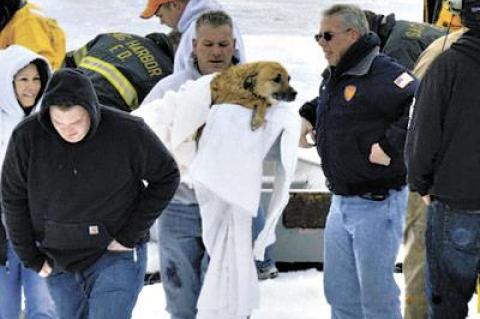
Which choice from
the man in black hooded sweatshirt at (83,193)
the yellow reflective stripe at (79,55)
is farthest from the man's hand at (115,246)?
the yellow reflective stripe at (79,55)

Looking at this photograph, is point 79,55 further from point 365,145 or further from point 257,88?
point 365,145

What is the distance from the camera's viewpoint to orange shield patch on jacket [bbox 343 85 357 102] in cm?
318

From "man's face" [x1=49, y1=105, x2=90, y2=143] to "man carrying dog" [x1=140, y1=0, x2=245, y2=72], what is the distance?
661 millimetres

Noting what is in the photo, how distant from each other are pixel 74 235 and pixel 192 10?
4.43ft

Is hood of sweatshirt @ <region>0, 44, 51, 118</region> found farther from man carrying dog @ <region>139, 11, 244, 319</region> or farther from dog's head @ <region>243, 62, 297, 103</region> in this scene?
dog's head @ <region>243, 62, 297, 103</region>

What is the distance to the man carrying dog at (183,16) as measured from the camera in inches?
138

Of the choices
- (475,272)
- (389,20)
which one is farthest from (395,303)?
(389,20)

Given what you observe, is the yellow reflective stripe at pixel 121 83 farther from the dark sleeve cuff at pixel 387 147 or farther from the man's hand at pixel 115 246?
the dark sleeve cuff at pixel 387 147

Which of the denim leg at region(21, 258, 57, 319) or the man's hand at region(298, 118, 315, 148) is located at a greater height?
the man's hand at region(298, 118, 315, 148)

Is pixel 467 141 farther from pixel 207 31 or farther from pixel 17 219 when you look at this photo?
pixel 17 219

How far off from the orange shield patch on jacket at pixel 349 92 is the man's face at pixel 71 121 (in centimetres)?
85

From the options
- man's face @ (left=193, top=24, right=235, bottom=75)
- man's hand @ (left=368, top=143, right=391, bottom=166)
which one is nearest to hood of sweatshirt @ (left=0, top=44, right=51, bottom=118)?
man's face @ (left=193, top=24, right=235, bottom=75)

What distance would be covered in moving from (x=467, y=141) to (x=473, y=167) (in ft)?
0.25

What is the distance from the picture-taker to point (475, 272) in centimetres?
279
